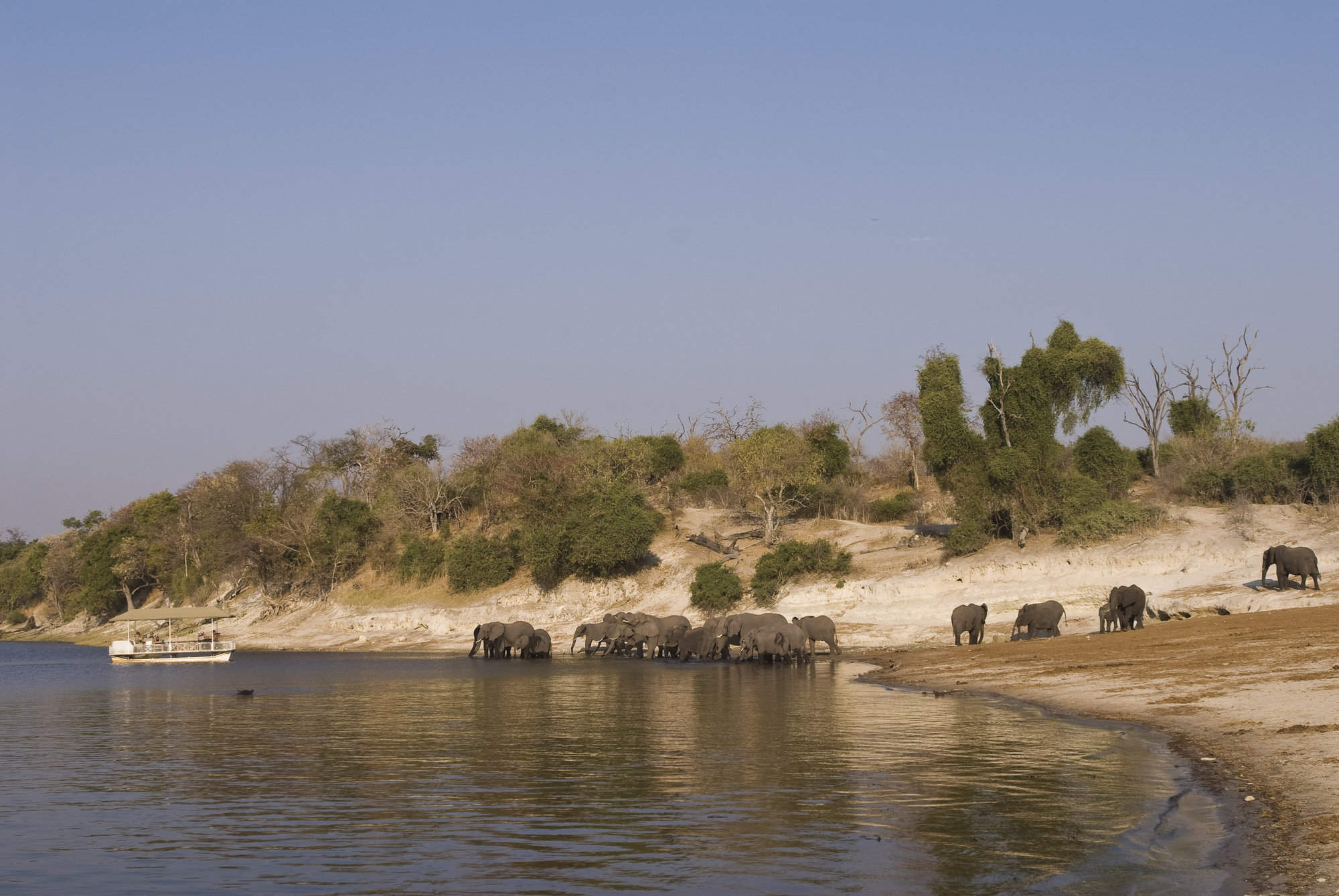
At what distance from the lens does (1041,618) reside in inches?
1507

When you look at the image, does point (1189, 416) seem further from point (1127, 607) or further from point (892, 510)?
point (1127, 607)

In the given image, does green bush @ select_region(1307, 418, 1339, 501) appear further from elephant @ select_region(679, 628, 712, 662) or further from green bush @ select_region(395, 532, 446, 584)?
green bush @ select_region(395, 532, 446, 584)

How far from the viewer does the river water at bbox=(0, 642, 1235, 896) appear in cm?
1138

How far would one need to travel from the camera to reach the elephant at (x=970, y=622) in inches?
1543

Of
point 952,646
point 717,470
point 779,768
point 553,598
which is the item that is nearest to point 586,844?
point 779,768

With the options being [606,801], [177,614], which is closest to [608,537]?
[177,614]

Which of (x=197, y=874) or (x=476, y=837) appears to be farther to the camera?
(x=476, y=837)

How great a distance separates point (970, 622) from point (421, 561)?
3847 cm

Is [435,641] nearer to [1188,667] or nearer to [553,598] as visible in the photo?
[553,598]

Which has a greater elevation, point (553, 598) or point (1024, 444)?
point (1024, 444)

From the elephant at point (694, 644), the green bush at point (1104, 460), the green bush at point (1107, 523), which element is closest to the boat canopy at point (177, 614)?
the elephant at point (694, 644)

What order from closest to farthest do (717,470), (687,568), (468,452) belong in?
(687,568), (717,470), (468,452)

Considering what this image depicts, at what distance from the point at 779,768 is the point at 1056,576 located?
98.2 feet

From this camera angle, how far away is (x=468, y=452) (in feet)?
272
